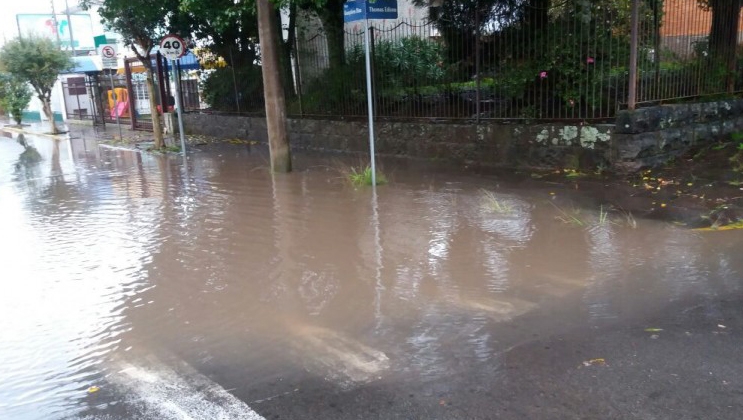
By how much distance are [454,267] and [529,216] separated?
6.83ft

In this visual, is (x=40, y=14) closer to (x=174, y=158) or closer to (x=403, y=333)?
(x=174, y=158)

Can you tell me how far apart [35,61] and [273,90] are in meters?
13.9

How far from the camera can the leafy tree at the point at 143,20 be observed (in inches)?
543

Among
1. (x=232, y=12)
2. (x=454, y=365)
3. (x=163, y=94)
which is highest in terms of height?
(x=232, y=12)

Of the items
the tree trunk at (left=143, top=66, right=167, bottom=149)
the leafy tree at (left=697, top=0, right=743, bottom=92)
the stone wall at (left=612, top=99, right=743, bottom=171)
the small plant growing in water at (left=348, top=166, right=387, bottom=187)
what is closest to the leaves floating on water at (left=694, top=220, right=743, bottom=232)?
the stone wall at (left=612, top=99, right=743, bottom=171)

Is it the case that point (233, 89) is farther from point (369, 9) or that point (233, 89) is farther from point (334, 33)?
point (369, 9)

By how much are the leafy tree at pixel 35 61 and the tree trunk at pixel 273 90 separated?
13.3 metres

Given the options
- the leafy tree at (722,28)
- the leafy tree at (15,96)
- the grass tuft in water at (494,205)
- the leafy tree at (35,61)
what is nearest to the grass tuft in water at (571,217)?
the grass tuft in water at (494,205)

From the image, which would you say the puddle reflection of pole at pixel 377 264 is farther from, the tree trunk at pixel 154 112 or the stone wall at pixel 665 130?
the tree trunk at pixel 154 112

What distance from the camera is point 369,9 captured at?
882 centimetres

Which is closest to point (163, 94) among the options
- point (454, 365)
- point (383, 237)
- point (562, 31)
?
point (562, 31)

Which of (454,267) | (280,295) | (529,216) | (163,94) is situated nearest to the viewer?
(280,295)

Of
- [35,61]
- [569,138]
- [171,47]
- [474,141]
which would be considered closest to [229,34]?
[171,47]

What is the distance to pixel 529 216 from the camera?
7539mm
